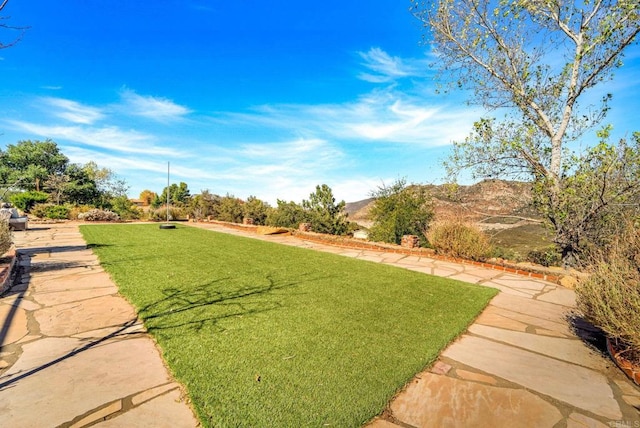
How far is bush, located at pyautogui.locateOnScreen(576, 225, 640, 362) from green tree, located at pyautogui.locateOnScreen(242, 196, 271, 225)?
1388cm

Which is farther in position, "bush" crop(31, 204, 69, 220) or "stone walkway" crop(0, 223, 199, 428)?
"bush" crop(31, 204, 69, 220)

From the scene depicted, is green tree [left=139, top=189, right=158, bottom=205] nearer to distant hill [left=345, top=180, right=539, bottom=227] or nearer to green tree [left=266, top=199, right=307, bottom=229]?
green tree [left=266, top=199, right=307, bottom=229]

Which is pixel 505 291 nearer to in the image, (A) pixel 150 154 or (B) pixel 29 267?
(B) pixel 29 267

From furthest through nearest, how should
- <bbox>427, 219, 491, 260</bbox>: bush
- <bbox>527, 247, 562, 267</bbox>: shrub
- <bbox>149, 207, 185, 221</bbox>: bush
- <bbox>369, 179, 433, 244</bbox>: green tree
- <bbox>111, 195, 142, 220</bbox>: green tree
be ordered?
<bbox>111, 195, 142, 220</bbox>: green tree
<bbox>149, 207, 185, 221</bbox>: bush
<bbox>369, 179, 433, 244</bbox>: green tree
<bbox>527, 247, 562, 267</bbox>: shrub
<bbox>427, 219, 491, 260</bbox>: bush

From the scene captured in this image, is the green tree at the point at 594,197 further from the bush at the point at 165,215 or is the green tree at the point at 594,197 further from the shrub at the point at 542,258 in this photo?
the bush at the point at 165,215

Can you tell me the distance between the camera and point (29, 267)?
4.86 meters

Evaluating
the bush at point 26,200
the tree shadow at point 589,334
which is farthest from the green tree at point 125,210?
the tree shadow at point 589,334

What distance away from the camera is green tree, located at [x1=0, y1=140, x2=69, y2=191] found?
2508cm

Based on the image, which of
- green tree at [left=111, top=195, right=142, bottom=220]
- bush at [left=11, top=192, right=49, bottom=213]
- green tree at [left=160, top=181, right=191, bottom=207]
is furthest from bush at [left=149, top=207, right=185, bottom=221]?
green tree at [left=160, top=181, right=191, bottom=207]

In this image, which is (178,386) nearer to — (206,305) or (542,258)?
(206,305)

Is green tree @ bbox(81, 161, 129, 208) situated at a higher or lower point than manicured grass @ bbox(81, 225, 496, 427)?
higher

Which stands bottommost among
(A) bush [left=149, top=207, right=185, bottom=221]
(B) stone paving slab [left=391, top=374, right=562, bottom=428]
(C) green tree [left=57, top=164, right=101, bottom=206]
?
(B) stone paving slab [left=391, top=374, right=562, bottom=428]

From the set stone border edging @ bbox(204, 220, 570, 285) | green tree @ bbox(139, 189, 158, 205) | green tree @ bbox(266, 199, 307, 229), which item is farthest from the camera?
green tree @ bbox(139, 189, 158, 205)

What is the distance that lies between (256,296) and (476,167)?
5.92m
